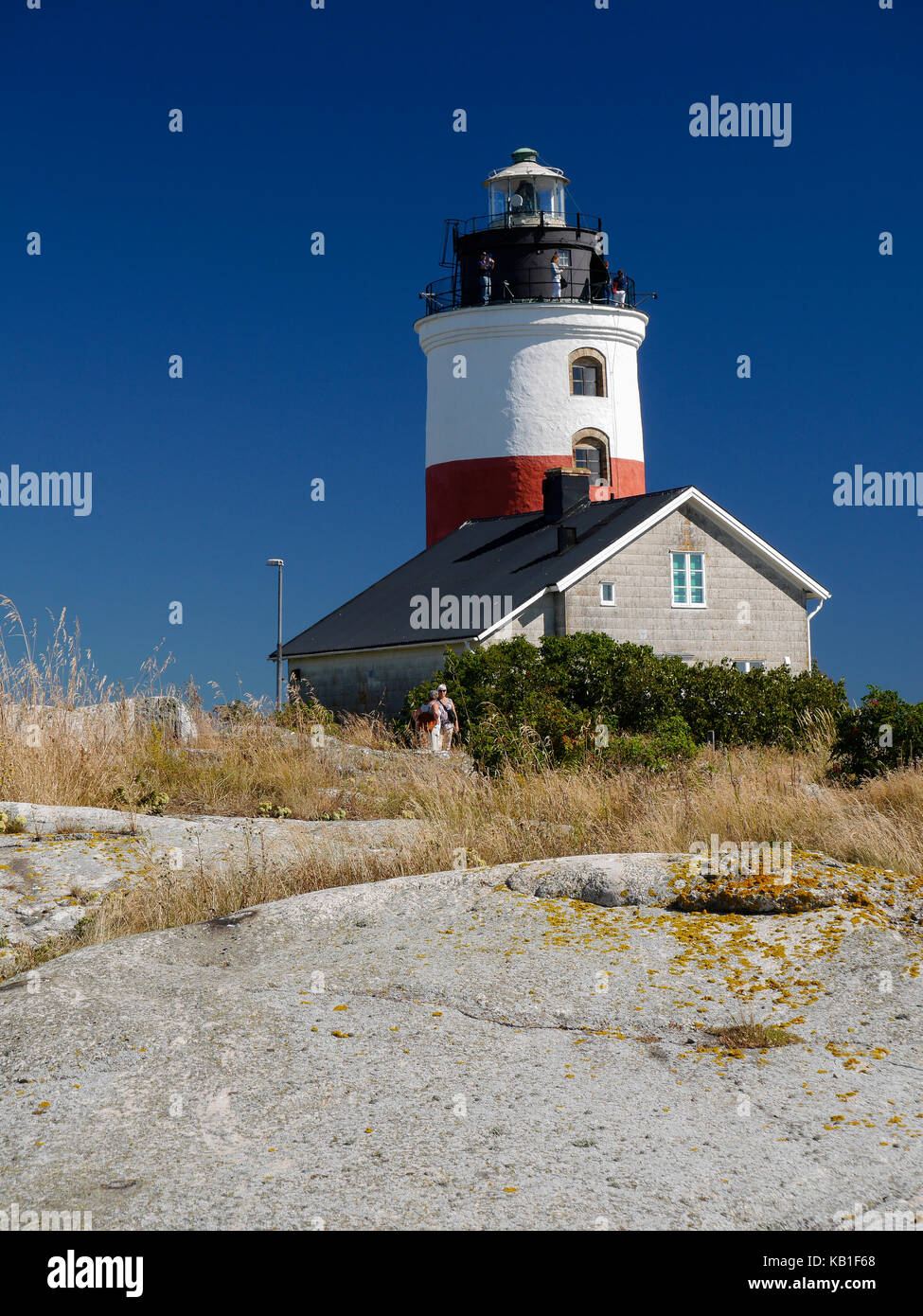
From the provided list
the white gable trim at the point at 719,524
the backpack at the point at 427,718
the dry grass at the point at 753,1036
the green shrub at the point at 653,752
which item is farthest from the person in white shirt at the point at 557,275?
the dry grass at the point at 753,1036

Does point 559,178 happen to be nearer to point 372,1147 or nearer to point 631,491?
point 631,491

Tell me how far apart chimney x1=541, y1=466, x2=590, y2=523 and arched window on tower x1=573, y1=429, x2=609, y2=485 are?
→ 3.73m

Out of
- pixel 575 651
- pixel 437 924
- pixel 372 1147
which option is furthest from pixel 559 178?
pixel 372 1147

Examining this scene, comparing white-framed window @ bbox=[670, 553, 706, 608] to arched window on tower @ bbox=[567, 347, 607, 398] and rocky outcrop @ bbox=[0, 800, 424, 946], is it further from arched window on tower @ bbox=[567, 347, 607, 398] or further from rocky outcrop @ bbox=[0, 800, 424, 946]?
rocky outcrop @ bbox=[0, 800, 424, 946]

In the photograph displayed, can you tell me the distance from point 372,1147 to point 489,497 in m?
33.0

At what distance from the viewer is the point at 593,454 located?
1479 inches

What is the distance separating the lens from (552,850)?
9.34 metres

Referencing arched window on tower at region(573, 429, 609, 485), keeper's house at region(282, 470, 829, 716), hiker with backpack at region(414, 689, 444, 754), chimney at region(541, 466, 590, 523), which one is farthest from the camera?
arched window on tower at region(573, 429, 609, 485)

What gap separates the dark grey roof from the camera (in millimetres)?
29375

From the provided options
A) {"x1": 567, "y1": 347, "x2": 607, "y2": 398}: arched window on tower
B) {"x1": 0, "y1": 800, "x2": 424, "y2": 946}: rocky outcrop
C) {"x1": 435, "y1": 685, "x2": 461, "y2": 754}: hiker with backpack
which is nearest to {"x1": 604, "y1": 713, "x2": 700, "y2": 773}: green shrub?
{"x1": 0, "y1": 800, "x2": 424, "y2": 946}: rocky outcrop

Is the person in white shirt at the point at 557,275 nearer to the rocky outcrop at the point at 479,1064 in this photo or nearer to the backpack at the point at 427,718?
the backpack at the point at 427,718

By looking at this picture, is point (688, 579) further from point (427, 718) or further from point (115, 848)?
point (115, 848)

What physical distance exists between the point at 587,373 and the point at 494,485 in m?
4.52

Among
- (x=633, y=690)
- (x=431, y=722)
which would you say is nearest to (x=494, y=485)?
(x=633, y=690)
